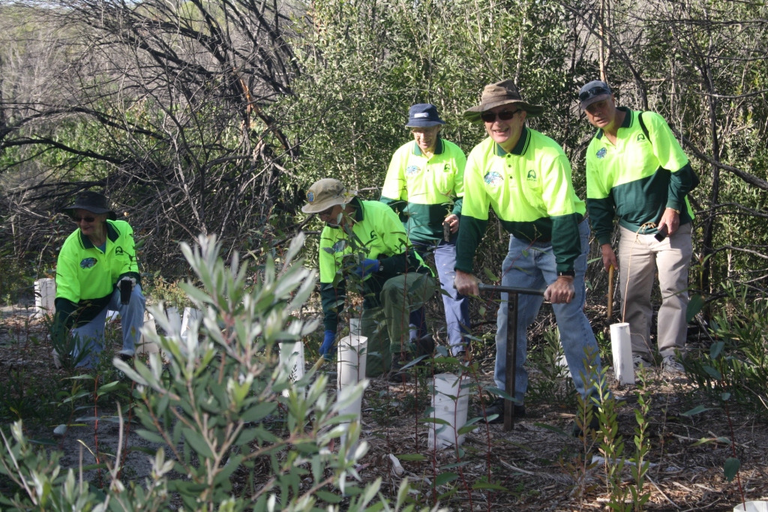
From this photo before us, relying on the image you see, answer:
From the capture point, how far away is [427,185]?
564cm

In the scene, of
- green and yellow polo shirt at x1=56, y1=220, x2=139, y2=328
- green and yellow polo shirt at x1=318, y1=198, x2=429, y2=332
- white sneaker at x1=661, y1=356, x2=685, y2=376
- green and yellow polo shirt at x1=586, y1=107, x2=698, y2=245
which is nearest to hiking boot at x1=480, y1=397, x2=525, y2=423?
green and yellow polo shirt at x1=318, y1=198, x2=429, y2=332

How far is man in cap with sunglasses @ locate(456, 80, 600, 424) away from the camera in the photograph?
3.81 metres

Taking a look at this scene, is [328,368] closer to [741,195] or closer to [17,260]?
[741,195]

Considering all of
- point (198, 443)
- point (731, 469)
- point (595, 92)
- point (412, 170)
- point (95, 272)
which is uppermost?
point (595, 92)

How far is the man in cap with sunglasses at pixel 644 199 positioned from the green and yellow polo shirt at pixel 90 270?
11.0ft

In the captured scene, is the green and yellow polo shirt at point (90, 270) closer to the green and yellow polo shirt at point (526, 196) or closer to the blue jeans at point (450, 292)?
the blue jeans at point (450, 292)

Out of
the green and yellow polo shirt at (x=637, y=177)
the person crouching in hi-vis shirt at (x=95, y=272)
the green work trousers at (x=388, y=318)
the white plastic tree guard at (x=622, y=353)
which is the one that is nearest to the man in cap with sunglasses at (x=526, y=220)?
the green work trousers at (x=388, y=318)

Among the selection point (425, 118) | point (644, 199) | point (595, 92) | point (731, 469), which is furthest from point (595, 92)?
point (731, 469)

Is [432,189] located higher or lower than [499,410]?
higher

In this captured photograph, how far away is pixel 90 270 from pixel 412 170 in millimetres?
2432

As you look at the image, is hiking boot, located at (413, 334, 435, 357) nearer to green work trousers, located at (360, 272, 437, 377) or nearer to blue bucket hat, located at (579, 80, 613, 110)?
green work trousers, located at (360, 272, 437, 377)

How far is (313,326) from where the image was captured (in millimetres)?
1496

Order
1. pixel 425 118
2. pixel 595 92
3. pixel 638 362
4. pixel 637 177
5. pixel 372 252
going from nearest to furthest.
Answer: pixel 595 92 → pixel 637 177 → pixel 372 252 → pixel 638 362 → pixel 425 118

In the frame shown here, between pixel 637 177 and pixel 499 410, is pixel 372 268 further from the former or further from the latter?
pixel 637 177
